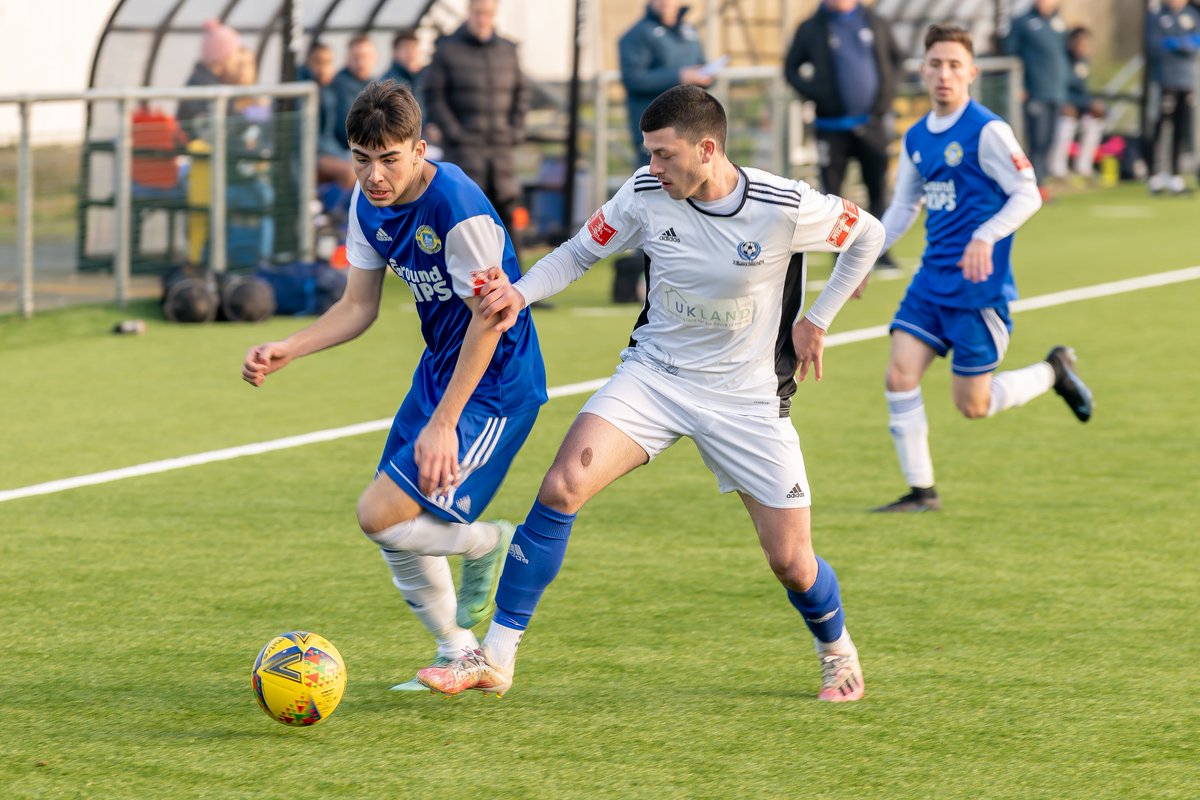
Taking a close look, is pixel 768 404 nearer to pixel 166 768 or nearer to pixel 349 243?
pixel 349 243

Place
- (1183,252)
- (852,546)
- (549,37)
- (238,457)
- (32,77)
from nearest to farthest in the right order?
(852,546) → (238,457) → (1183,252) → (32,77) → (549,37)

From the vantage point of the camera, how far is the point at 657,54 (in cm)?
1491

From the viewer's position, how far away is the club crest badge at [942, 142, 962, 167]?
7570 mm

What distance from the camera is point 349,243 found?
527 centimetres

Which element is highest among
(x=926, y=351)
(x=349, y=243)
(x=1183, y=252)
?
(x=349, y=243)

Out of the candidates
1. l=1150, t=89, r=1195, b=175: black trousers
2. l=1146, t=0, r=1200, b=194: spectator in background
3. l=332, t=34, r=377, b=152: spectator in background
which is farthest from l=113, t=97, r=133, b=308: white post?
l=1150, t=89, r=1195, b=175: black trousers

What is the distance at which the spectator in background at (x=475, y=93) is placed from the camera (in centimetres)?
1330

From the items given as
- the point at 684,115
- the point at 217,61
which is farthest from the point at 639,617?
the point at 217,61

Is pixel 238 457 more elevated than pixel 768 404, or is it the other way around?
pixel 768 404

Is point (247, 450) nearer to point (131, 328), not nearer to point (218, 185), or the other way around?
point (131, 328)

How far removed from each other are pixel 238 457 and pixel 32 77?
17702 millimetres

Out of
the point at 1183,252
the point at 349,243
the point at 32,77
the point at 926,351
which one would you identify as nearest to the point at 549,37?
the point at 32,77

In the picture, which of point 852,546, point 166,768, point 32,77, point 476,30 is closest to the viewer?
point 166,768

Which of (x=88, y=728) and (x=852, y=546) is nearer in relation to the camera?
(x=88, y=728)
